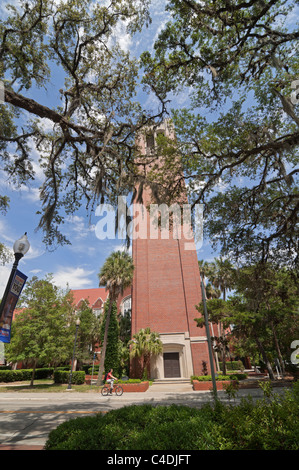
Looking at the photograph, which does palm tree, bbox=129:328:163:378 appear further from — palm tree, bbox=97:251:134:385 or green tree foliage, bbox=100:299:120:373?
green tree foliage, bbox=100:299:120:373

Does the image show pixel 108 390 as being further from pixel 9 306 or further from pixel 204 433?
pixel 204 433

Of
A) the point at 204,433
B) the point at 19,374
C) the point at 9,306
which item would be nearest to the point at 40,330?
the point at 19,374

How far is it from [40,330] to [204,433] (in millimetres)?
22932

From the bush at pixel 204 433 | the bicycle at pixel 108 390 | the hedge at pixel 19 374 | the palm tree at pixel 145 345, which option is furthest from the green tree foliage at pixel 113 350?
the bush at pixel 204 433

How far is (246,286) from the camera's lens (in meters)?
14.6

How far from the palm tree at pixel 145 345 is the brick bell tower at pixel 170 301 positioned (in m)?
1.08

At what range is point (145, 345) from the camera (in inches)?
981

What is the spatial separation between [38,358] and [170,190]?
66.4 ft

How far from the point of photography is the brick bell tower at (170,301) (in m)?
26.3

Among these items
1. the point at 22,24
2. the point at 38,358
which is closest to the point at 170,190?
the point at 22,24

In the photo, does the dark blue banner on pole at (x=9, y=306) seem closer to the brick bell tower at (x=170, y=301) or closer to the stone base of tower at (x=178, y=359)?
the brick bell tower at (x=170, y=301)

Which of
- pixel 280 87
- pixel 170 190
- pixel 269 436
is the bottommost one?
pixel 269 436
